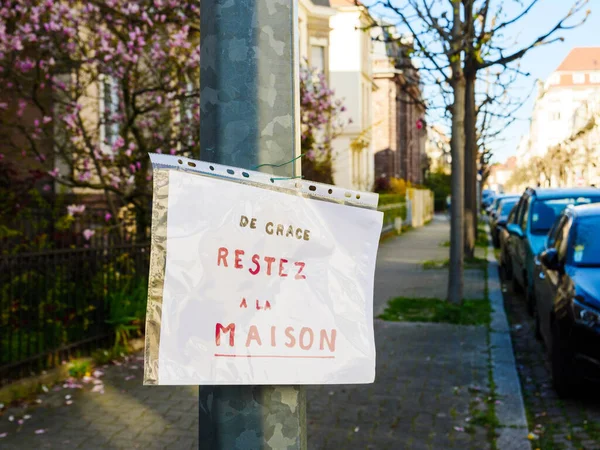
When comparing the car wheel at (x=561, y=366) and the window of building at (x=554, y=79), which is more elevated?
the window of building at (x=554, y=79)

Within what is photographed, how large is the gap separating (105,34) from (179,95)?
1.28m

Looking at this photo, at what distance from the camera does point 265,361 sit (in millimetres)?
2068

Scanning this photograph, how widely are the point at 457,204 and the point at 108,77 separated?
5461 millimetres

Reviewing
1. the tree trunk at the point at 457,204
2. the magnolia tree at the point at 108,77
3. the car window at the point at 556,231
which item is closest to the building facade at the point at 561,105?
the tree trunk at the point at 457,204

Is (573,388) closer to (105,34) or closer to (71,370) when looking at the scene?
(71,370)

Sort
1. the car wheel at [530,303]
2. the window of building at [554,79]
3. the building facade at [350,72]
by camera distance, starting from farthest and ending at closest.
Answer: the window of building at [554,79], the building facade at [350,72], the car wheel at [530,303]

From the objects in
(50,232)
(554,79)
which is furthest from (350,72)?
(554,79)

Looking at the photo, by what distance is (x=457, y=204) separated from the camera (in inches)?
498

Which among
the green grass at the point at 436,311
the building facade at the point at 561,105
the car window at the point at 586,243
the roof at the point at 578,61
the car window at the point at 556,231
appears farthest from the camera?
the roof at the point at 578,61

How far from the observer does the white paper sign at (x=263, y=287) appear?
1.98m

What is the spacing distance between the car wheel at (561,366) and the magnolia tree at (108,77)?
5459 mm

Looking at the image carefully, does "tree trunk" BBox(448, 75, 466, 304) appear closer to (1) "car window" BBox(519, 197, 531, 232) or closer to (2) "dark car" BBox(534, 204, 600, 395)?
(1) "car window" BBox(519, 197, 531, 232)

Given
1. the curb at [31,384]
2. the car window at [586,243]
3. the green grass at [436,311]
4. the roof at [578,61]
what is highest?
the roof at [578,61]

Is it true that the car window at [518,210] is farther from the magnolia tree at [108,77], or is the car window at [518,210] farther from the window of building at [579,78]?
the window of building at [579,78]
